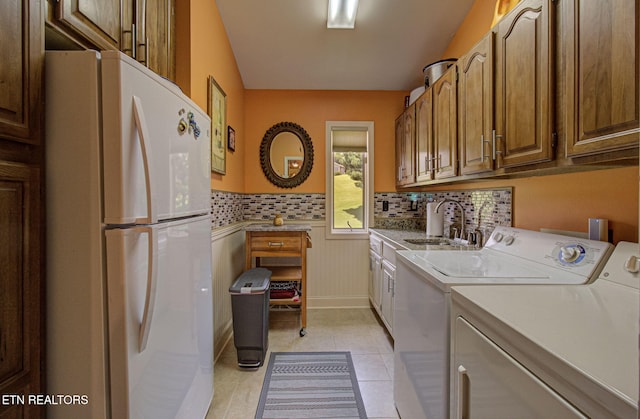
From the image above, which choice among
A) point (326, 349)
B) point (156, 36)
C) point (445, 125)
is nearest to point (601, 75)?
point (445, 125)

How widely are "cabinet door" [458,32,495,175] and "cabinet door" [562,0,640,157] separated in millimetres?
475

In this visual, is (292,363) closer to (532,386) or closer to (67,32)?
(532,386)

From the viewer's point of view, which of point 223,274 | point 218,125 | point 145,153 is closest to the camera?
point 145,153

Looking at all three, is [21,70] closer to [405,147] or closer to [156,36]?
[156,36]

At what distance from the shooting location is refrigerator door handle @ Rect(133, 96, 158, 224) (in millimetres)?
880

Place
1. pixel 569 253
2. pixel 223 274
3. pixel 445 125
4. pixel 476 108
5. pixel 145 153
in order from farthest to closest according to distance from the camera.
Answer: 1. pixel 223 274
2. pixel 445 125
3. pixel 476 108
4. pixel 569 253
5. pixel 145 153

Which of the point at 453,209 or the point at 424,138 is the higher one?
the point at 424,138

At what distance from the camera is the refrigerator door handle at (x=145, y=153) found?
34.7 inches

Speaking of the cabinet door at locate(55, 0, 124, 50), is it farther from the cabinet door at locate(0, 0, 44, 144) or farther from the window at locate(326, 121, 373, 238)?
the window at locate(326, 121, 373, 238)

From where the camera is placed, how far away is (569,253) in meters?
1.21

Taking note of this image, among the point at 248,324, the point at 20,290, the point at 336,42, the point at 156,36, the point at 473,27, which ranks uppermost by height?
the point at 336,42

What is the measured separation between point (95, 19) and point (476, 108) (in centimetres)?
183

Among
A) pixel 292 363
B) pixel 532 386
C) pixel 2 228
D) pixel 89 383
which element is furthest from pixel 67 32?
pixel 292 363

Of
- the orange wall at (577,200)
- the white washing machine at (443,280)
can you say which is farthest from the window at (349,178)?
the white washing machine at (443,280)
